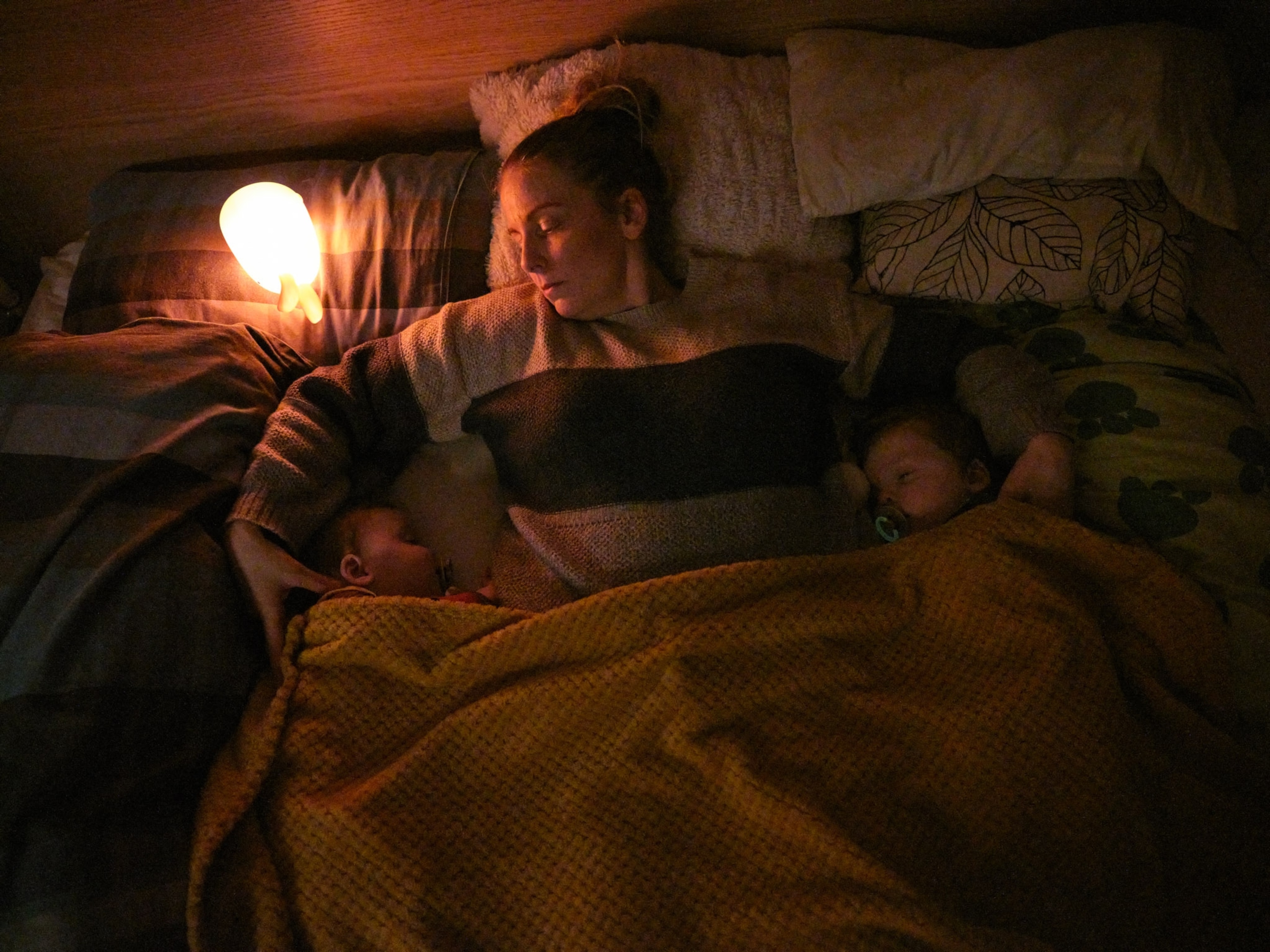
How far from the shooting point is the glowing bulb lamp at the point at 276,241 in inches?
42.7

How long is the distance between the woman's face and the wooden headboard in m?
0.35

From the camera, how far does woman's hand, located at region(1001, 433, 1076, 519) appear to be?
93 centimetres

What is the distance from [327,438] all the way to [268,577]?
0.71 ft

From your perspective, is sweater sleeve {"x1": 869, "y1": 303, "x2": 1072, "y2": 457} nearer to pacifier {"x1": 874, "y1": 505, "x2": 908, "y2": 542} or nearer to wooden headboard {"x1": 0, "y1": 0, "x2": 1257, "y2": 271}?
pacifier {"x1": 874, "y1": 505, "x2": 908, "y2": 542}

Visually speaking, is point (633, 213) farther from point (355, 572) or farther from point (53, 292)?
point (53, 292)

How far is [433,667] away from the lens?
2.68 feet

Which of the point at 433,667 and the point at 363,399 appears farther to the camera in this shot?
the point at 363,399

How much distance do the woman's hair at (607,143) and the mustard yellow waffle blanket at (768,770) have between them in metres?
0.59

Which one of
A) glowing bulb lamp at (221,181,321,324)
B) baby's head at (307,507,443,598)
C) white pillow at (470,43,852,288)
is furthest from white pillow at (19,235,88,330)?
white pillow at (470,43,852,288)

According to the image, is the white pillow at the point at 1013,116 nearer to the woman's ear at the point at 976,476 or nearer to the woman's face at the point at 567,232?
the woman's face at the point at 567,232

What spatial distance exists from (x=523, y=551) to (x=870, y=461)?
1.74 feet

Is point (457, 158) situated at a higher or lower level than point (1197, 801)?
higher

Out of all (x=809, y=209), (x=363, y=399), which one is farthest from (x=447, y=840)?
(x=809, y=209)

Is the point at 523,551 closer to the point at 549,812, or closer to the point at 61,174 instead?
the point at 549,812
